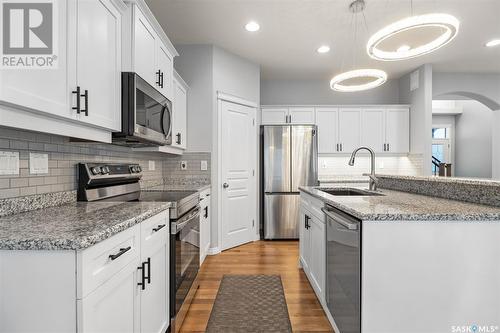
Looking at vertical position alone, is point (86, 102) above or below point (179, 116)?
below

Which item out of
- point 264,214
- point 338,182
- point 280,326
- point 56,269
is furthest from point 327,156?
point 56,269

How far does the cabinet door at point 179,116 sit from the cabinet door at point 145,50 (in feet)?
2.95

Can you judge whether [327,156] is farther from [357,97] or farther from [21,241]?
[21,241]

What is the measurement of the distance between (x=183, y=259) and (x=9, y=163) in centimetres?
120

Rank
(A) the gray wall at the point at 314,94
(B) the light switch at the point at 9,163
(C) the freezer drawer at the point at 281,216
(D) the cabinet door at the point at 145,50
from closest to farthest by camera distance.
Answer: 1. (B) the light switch at the point at 9,163
2. (D) the cabinet door at the point at 145,50
3. (C) the freezer drawer at the point at 281,216
4. (A) the gray wall at the point at 314,94

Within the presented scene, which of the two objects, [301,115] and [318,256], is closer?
[318,256]

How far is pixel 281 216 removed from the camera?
15.0ft

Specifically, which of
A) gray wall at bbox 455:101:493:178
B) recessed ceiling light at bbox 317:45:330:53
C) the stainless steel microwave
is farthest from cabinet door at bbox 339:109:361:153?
gray wall at bbox 455:101:493:178

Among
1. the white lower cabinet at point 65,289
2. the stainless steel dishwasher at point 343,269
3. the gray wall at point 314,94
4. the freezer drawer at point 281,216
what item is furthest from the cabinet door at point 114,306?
the gray wall at point 314,94

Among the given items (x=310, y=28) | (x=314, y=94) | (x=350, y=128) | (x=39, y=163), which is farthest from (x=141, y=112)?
(x=314, y=94)

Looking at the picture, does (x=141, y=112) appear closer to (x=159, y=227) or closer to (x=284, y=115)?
(x=159, y=227)

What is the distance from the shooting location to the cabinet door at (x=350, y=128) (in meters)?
5.14

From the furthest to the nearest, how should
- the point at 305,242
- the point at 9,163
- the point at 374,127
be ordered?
the point at 374,127
the point at 305,242
the point at 9,163

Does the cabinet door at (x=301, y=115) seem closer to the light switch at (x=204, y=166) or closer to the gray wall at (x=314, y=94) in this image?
the gray wall at (x=314, y=94)
